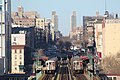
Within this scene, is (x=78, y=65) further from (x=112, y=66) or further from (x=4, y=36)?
(x=4, y=36)

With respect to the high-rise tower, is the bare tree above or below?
below

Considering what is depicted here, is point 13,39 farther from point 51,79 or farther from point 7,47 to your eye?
point 51,79

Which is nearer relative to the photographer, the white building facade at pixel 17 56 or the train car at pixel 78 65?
the train car at pixel 78 65

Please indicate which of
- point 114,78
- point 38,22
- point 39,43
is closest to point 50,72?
point 114,78

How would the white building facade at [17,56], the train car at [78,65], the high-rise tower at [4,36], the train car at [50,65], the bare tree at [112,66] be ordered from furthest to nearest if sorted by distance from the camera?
the white building facade at [17,56] < the high-rise tower at [4,36] < the bare tree at [112,66] < the train car at [78,65] < the train car at [50,65]

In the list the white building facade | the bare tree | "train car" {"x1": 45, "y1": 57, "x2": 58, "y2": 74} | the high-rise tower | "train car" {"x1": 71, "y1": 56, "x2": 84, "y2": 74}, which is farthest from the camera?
the white building facade

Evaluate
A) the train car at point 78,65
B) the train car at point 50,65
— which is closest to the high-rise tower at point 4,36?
the train car at point 50,65

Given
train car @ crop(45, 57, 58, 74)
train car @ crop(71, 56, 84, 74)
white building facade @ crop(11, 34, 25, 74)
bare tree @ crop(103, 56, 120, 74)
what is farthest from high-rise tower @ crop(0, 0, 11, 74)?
bare tree @ crop(103, 56, 120, 74)

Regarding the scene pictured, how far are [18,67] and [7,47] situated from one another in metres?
6.27

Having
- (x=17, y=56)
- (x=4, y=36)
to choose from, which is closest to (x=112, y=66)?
(x=4, y=36)

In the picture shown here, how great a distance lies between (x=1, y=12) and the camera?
72500 millimetres

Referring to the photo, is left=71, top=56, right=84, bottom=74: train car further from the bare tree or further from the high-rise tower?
the high-rise tower

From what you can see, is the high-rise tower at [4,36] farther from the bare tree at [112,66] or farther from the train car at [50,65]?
the bare tree at [112,66]

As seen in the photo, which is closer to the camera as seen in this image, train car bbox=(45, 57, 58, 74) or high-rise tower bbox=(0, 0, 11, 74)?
train car bbox=(45, 57, 58, 74)
